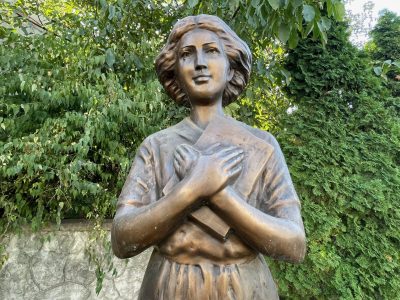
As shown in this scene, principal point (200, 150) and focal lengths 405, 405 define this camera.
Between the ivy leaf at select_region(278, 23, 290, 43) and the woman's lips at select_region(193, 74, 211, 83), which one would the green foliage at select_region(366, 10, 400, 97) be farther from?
the woman's lips at select_region(193, 74, 211, 83)

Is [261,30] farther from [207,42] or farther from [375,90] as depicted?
[375,90]

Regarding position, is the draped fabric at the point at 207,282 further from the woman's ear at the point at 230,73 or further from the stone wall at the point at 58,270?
the stone wall at the point at 58,270

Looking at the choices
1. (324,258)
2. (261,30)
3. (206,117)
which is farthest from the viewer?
(324,258)

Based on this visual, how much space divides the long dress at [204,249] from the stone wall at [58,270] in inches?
123

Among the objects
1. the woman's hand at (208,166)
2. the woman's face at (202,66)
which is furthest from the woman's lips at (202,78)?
the woman's hand at (208,166)

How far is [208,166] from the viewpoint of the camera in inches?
58.1

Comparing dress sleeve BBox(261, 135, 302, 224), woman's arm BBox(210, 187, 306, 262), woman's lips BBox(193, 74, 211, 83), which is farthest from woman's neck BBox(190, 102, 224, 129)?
woman's arm BBox(210, 187, 306, 262)

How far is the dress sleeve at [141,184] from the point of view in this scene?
1656mm

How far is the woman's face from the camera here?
1.78 meters

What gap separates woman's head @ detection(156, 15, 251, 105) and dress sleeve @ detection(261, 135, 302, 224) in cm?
47

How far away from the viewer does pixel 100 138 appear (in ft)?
12.8

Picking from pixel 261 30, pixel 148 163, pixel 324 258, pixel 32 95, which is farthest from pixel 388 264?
pixel 32 95

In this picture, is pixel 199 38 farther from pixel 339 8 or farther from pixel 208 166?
pixel 339 8

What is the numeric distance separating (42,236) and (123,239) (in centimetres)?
341
